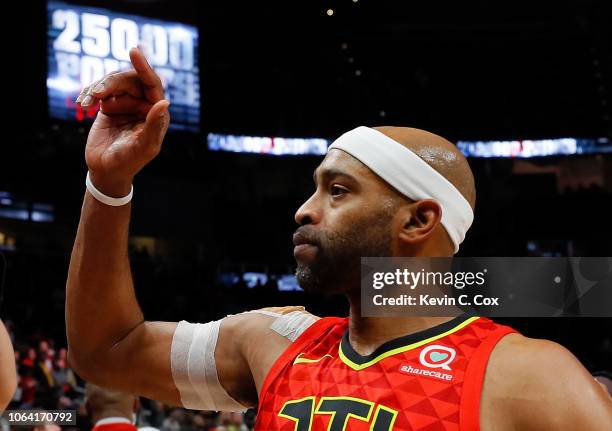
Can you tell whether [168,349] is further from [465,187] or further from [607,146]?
[607,146]

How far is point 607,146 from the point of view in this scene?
17453 millimetres

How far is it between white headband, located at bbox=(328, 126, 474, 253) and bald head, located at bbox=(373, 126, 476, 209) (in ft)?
0.06

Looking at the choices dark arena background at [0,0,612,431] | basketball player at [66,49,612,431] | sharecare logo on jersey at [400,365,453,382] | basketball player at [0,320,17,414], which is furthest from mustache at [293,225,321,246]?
dark arena background at [0,0,612,431]

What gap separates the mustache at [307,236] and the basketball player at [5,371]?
25.5 inches

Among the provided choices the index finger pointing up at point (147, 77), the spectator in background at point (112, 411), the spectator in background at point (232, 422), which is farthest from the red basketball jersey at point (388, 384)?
the spectator in background at point (232, 422)

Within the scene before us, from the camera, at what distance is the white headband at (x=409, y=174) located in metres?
1.97

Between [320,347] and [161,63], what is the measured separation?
39.8ft

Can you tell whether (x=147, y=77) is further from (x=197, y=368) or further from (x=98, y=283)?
(x=197, y=368)

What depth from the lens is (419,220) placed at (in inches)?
78.0

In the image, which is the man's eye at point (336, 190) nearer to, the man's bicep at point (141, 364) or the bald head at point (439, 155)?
the bald head at point (439, 155)

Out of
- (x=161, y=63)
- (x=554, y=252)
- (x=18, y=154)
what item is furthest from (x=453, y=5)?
(x=18, y=154)

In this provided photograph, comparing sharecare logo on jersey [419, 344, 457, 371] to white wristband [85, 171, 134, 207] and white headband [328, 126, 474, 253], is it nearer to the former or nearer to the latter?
white headband [328, 126, 474, 253]

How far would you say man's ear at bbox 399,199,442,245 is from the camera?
1964mm

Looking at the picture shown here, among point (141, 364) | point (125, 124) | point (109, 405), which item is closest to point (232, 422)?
point (109, 405)
